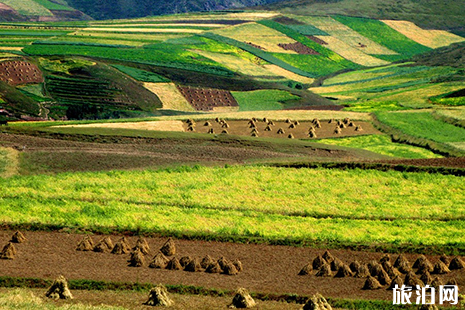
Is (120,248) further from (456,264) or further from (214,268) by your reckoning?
(456,264)

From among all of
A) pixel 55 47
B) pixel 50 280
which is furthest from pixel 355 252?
pixel 55 47

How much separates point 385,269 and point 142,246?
14794 millimetres

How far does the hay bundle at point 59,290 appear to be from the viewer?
125 ft

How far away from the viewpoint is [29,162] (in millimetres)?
71562

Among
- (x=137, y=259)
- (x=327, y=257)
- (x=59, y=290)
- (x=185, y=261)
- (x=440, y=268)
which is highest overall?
(x=440, y=268)

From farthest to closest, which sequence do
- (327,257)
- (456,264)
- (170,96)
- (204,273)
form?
(170,96) → (456,264) → (327,257) → (204,273)

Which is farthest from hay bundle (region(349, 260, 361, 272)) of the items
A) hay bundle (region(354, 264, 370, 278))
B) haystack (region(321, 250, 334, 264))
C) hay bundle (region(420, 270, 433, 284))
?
hay bundle (region(420, 270, 433, 284))

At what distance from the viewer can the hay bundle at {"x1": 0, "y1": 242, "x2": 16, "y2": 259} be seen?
4575 cm

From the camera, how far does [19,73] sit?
12988 centimetres

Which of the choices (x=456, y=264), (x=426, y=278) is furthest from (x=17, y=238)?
(x=456, y=264)

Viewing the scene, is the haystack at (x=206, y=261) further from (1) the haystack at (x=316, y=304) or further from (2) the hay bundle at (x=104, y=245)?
(1) the haystack at (x=316, y=304)

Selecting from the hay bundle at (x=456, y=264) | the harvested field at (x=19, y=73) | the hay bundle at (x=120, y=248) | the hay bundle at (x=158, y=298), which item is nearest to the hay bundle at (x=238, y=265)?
the hay bundle at (x=120, y=248)

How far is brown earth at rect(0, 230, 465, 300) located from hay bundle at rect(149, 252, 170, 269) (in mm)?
575

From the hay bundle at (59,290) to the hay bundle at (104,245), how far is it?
10.1 m
